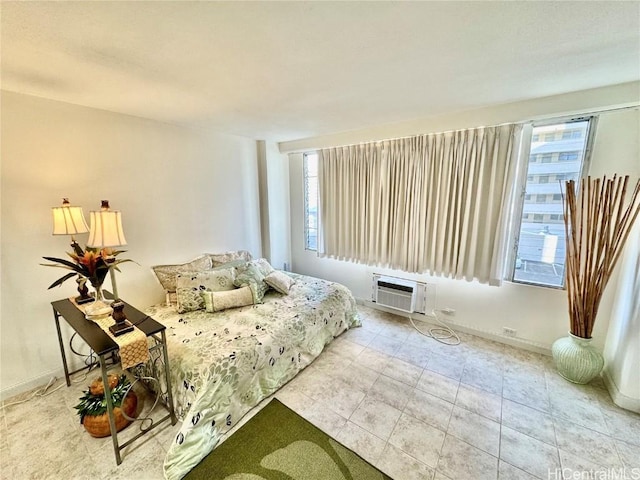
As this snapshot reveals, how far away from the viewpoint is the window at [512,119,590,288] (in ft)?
7.71

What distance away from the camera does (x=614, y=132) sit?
7.08ft

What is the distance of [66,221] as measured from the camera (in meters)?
1.97

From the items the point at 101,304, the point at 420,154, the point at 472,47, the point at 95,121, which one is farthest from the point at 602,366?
the point at 95,121

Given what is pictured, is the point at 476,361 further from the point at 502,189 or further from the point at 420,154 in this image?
the point at 420,154

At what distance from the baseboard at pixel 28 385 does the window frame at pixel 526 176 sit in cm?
448

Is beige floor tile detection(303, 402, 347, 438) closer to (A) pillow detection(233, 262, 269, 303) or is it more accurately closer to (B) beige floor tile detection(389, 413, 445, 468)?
(B) beige floor tile detection(389, 413, 445, 468)

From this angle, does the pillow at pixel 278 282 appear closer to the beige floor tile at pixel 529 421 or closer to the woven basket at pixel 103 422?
the woven basket at pixel 103 422

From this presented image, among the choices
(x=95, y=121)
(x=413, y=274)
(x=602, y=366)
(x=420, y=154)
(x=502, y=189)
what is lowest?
(x=602, y=366)

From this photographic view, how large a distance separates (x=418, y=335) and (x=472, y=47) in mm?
2742

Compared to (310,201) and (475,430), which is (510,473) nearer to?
(475,430)

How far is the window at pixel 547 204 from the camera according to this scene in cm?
235

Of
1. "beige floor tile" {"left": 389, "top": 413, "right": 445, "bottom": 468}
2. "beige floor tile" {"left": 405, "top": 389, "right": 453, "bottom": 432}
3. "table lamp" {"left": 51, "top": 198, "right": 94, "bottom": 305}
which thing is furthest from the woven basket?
"beige floor tile" {"left": 405, "top": 389, "right": 453, "bottom": 432}

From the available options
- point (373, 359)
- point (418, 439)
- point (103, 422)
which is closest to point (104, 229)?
point (103, 422)

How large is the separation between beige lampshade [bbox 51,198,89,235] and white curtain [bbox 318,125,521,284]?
2.72 meters
